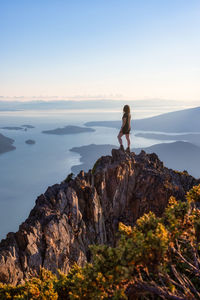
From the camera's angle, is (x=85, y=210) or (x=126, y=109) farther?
(x=126, y=109)

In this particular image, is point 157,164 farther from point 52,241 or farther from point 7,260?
point 7,260

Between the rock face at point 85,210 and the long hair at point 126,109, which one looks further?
the long hair at point 126,109

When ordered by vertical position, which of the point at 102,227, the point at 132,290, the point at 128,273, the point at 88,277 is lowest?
the point at 102,227

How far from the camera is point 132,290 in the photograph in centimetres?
812

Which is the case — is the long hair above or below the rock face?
above

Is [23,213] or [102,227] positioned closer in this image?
[102,227]

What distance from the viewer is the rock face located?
15.0 m

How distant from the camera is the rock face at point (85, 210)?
15.0 m

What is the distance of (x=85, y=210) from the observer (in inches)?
754

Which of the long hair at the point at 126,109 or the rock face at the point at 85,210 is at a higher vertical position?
the long hair at the point at 126,109

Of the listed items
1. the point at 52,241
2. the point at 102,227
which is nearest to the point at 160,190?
the point at 102,227

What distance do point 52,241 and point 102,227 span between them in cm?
510

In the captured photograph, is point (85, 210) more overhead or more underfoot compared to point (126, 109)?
more underfoot

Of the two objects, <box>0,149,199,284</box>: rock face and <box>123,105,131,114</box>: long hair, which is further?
<box>123,105,131,114</box>: long hair
